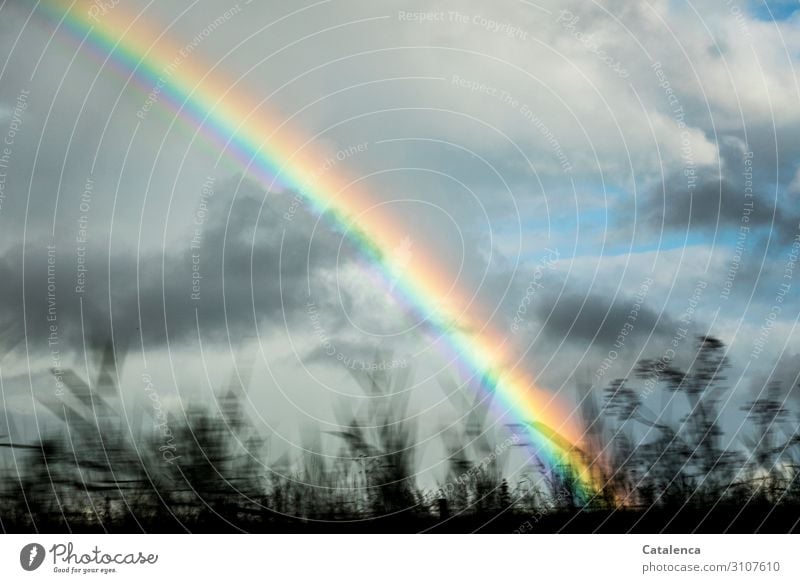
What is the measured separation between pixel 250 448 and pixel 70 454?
3271mm

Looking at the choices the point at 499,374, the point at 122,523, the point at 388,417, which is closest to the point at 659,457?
the point at 499,374

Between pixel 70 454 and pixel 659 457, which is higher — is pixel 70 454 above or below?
above

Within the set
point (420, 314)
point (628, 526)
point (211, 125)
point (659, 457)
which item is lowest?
point (628, 526)

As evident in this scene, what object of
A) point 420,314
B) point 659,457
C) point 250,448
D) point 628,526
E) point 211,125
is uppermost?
point 211,125

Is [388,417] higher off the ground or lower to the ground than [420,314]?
lower

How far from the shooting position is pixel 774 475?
51.5ft

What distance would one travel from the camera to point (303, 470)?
16.0m
